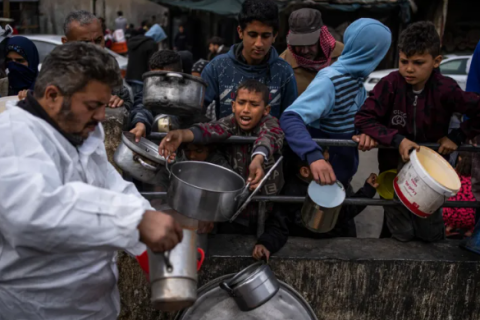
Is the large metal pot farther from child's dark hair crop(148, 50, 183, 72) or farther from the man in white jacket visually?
child's dark hair crop(148, 50, 183, 72)

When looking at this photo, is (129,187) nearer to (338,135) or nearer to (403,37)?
(338,135)

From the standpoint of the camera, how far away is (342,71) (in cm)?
314

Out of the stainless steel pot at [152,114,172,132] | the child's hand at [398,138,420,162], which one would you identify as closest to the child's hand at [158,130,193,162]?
the stainless steel pot at [152,114,172,132]

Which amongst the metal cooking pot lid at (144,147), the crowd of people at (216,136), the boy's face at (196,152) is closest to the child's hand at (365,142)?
the crowd of people at (216,136)

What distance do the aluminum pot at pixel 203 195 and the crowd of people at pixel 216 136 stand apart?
0.11 metres

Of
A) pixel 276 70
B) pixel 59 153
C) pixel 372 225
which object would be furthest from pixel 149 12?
pixel 59 153

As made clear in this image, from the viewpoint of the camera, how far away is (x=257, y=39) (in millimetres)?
3258

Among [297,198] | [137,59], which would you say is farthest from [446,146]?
[137,59]

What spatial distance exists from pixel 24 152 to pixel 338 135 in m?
2.06

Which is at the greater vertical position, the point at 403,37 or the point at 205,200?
the point at 403,37

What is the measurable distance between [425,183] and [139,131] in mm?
1549

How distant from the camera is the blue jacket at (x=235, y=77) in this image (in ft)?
10.9

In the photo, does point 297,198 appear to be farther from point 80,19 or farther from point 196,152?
point 80,19

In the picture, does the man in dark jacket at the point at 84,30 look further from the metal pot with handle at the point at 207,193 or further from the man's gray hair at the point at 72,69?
the man's gray hair at the point at 72,69
